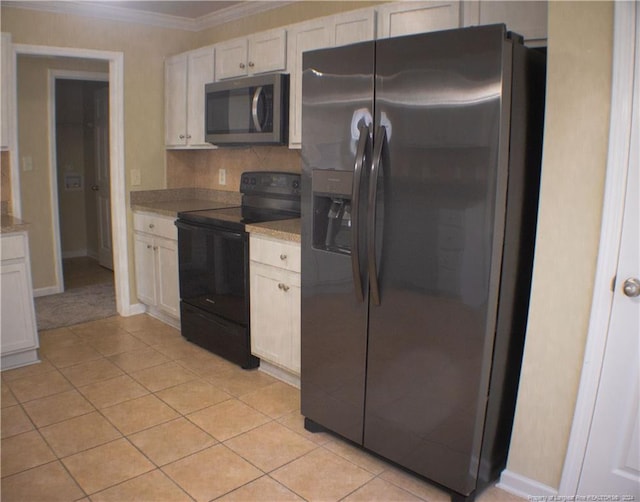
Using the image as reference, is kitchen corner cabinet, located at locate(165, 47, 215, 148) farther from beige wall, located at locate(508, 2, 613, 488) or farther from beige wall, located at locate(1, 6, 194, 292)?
beige wall, located at locate(508, 2, 613, 488)

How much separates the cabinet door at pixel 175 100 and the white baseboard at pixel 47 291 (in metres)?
1.86

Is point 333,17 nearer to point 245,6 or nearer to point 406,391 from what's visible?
point 245,6

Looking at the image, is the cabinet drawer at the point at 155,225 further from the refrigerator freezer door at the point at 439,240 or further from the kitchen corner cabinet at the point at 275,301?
the refrigerator freezer door at the point at 439,240

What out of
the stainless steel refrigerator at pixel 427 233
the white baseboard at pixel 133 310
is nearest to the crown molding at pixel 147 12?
the stainless steel refrigerator at pixel 427 233

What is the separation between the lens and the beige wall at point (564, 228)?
183cm

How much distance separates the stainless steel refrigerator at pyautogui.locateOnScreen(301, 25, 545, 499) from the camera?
1859mm

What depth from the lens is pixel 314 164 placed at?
2.38m

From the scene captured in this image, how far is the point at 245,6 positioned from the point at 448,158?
263 centimetres

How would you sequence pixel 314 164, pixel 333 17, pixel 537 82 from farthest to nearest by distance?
pixel 333 17 < pixel 314 164 < pixel 537 82

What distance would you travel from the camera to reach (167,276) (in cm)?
396

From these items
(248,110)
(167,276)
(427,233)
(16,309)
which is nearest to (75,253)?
(167,276)

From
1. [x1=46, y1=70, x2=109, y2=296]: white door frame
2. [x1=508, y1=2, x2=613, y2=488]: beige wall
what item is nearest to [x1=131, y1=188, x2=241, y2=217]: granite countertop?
[x1=46, y1=70, x2=109, y2=296]: white door frame

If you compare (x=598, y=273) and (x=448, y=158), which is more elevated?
(x=448, y=158)

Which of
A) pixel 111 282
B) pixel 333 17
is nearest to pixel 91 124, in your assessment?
pixel 111 282
